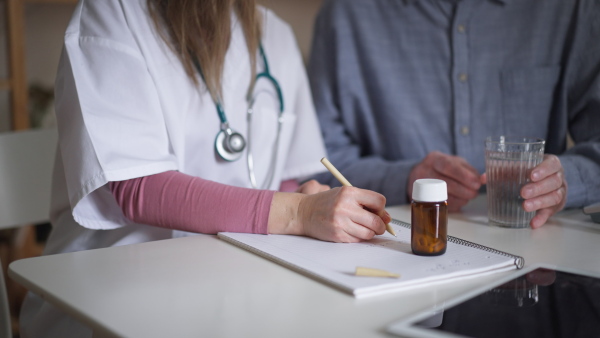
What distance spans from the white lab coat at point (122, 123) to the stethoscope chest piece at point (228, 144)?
0.02m

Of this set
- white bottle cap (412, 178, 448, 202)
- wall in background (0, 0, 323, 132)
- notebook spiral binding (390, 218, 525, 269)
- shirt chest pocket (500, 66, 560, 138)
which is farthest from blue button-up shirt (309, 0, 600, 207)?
wall in background (0, 0, 323, 132)

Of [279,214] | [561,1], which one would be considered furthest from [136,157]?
[561,1]

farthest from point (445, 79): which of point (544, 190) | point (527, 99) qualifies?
point (544, 190)

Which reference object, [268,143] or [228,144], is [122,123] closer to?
[228,144]

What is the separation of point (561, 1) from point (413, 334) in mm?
1059

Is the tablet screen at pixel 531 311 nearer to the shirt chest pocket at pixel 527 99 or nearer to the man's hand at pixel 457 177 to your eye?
the man's hand at pixel 457 177

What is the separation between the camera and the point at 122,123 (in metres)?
1.02

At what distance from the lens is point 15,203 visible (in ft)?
4.04

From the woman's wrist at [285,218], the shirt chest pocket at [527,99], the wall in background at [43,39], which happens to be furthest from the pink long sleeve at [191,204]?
the wall in background at [43,39]

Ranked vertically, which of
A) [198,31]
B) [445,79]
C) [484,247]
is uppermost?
[198,31]

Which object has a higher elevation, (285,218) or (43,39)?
(43,39)

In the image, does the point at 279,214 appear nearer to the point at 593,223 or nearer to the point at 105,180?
the point at 105,180

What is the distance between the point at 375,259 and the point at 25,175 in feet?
2.53

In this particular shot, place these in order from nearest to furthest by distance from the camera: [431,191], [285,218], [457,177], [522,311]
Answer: [522,311], [431,191], [285,218], [457,177]
